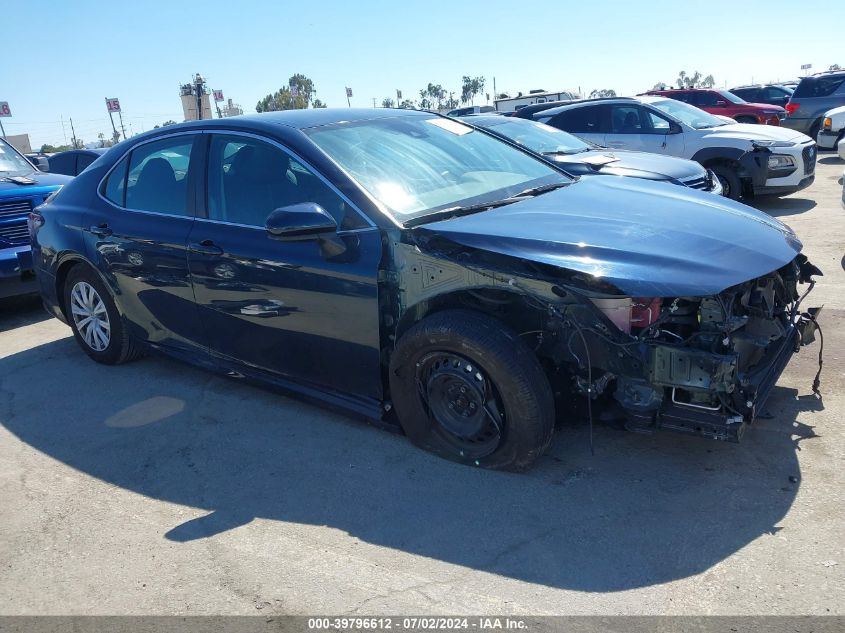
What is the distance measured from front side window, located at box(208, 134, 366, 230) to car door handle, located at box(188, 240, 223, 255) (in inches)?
6.2

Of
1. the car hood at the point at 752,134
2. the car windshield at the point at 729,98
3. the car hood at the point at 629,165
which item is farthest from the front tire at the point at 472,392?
the car windshield at the point at 729,98

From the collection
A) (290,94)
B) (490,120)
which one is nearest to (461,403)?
(490,120)

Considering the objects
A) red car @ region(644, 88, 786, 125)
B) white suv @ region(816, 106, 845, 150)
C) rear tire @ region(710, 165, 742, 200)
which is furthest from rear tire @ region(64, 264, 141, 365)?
red car @ region(644, 88, 786, 125)

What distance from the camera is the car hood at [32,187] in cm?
693

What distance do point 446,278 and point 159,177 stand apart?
236 cm

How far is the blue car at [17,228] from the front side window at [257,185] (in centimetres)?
349

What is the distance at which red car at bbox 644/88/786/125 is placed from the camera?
1684 cm

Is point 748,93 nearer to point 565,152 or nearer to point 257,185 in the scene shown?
point 565,152

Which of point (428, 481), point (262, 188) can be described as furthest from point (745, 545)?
point (262, 188)

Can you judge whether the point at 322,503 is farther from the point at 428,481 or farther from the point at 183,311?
the point at 183,311

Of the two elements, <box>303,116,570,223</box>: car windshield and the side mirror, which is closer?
the side mirror

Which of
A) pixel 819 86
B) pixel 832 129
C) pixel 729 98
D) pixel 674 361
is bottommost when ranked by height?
pixel 674 361

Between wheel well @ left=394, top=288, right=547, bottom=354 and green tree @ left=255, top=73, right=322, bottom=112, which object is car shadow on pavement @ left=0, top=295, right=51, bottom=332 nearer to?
wheel well @ left=394, top=288, right=547, bottom=354

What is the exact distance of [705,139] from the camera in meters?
10.0
